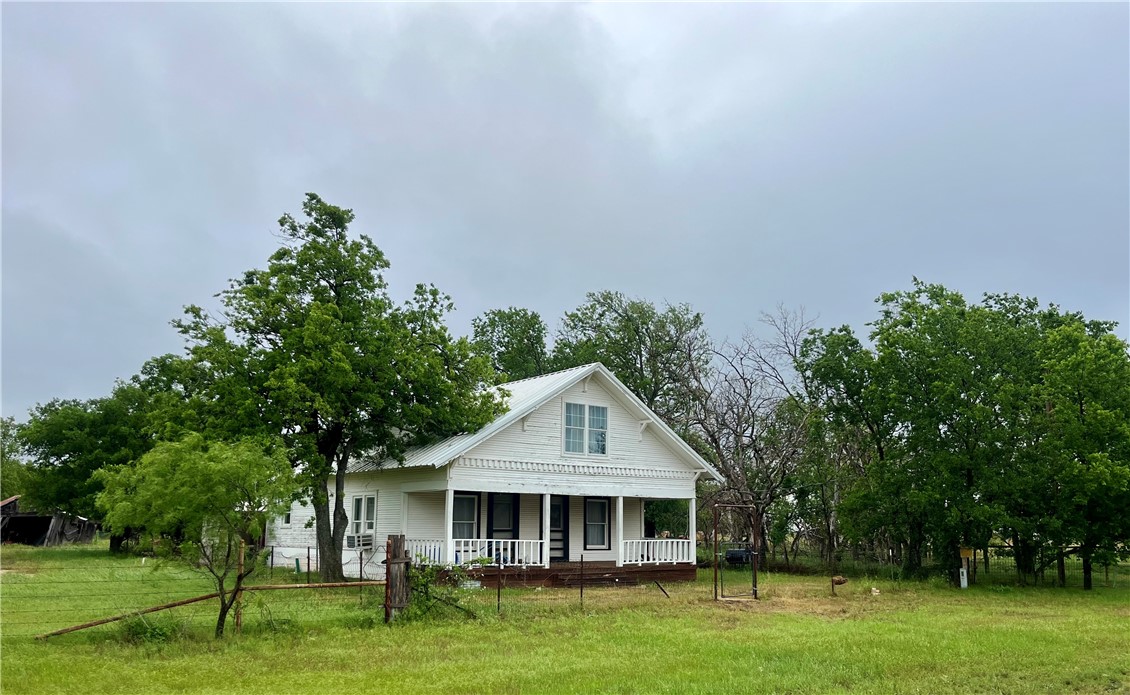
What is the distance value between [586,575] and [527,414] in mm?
4796

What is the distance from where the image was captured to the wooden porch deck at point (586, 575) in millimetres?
23438

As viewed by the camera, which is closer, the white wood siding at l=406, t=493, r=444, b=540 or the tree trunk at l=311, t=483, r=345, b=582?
the tree trunk at l=311, t=483, r=345, b=582

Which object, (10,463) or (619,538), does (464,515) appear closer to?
(619,538)

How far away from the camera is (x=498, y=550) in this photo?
24.3 meters

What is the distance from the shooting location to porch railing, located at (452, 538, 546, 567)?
23.6 metres

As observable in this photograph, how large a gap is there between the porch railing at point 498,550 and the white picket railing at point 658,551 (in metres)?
3.40

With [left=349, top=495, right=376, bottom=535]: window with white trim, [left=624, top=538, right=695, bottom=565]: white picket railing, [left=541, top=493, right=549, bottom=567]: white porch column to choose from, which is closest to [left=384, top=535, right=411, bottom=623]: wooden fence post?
[left=541, top=493, right=549, bottom=567]: white porch column

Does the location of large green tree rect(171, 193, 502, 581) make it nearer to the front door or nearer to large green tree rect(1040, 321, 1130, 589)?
the front door

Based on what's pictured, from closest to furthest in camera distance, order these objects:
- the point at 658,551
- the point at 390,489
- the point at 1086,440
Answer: the point at 1086,440, the point at 390,489, the point at 658,551

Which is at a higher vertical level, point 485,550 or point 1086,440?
point 1086,440

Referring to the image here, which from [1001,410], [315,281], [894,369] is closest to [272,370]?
[315,281]

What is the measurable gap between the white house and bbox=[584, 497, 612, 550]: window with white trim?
0.03 m

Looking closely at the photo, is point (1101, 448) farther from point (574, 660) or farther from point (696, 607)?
point (574, 660)

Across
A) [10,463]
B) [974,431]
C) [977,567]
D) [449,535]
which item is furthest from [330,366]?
[10,463]
